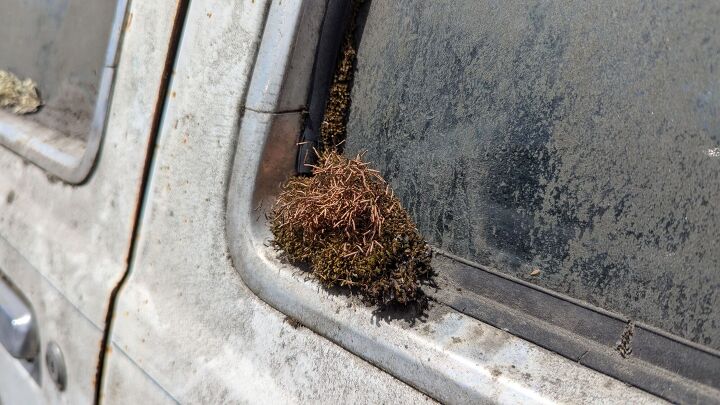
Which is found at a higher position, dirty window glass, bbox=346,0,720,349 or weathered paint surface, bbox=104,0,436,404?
dirty window glass, bbox=346,0,720,349

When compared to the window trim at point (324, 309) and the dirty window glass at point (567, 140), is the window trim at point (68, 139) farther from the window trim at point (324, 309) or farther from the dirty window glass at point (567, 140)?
the dirty window glass at point (567, 140)

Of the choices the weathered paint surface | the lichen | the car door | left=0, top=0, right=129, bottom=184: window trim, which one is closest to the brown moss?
the weathered paint surface

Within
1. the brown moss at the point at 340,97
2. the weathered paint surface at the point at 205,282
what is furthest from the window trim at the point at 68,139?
the brown moss at the point at 340,97

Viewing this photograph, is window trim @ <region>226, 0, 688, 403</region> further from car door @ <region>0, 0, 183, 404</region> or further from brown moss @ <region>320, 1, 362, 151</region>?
car door @ <region>0, 0, 183, 404</region>

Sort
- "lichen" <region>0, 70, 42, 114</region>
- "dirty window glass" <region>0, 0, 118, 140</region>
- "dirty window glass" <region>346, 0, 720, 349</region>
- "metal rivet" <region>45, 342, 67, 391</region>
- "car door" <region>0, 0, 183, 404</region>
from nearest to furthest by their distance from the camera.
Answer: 1. "dirty window glass" <region>346, 0, 720, 349</region>
2. "car door" <region>0, 0, 183, 404</region>
3. "metal rivet" <region>45, 342, 67, 391</region>
4. "dirty window glass" <region>0, 0, 118, 140</region>
5. "lichen" <region>0, 70, 42, 114</region>

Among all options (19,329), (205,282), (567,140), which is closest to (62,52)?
(19,329)

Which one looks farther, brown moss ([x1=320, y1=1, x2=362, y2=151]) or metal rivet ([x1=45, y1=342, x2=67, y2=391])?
metal rivet ([x1=45, y1=342, x2=67, y2=391])

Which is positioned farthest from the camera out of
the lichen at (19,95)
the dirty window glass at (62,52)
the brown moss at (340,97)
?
the lichen at (19,95)

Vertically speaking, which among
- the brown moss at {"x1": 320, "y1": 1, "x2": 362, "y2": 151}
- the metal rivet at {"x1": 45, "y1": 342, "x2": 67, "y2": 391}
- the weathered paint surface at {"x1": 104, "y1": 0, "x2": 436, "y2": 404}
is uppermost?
the brown moss at {"x1": 320, "y1": 1, "x2": 362, "y2": 151}
